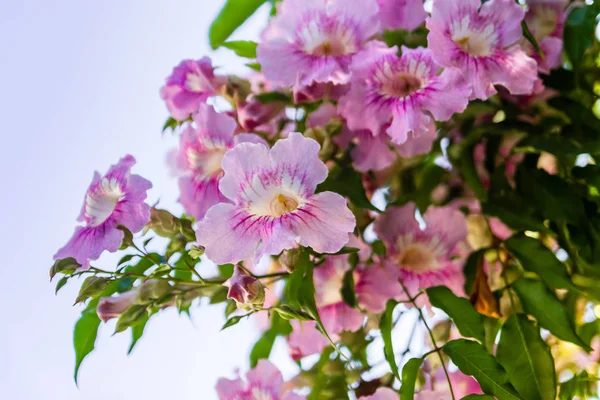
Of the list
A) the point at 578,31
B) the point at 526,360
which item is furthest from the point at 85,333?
the point at 578,31

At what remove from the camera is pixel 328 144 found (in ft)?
2.11

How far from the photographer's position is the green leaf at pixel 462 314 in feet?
1.90

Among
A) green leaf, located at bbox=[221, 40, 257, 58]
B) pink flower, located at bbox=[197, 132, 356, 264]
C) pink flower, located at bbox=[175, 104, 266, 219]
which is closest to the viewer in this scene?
pink flower, located at bbox=[197, 132, 356, 264]

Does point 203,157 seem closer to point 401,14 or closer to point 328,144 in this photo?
point 328,144

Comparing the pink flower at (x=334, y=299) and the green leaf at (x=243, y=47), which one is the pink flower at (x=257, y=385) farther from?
the green leaf at (x=243, y=47)

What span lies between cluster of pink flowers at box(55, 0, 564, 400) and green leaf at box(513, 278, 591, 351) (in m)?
0.10

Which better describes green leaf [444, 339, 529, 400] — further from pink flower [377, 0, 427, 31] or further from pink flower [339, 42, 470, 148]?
pink flower [377, 0, 427, 31]

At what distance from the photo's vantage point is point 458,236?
71 centimetres

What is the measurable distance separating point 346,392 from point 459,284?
15cm

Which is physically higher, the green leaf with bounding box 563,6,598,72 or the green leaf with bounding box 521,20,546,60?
the green leaf with bounding box 521,20,546,60

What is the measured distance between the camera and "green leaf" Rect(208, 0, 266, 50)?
799mm

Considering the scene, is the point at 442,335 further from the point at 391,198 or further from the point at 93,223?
the point at 93,223

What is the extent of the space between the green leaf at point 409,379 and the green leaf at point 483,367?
0.03m

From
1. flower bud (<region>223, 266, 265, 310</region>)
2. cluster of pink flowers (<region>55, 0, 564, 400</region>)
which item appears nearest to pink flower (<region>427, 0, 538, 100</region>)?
cluster of pink flowers (<region>55, 0, 564, 400</region>)
